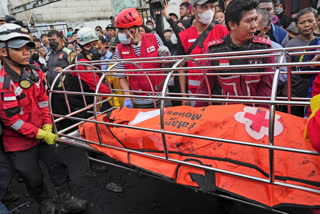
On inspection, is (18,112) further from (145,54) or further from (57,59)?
(57,59)

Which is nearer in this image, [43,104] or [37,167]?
[37,167]

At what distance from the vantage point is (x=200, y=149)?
5.41 feet

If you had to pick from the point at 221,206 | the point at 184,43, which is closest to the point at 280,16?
the point at 184,43

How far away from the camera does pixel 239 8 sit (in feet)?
6.47

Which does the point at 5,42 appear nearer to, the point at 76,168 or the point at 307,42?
the point at 76,168

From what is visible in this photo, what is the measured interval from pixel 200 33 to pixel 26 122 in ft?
7.01

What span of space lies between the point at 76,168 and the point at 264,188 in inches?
116

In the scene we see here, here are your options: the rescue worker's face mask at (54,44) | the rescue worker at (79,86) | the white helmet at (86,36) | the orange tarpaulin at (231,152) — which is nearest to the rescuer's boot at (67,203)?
the rescue worker at (79,86)

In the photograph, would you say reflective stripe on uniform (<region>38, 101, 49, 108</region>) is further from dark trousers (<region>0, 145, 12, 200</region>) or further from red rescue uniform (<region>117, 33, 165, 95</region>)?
red rescue uniform (<region>117, 33, 165, 95</region>)

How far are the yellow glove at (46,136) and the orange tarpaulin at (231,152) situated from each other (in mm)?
597

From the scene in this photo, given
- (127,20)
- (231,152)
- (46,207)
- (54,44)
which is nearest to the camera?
(231,152)

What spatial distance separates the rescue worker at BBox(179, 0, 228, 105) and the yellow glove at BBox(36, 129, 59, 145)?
54.3 inches

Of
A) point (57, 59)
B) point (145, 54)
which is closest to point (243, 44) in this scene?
point (145, 54)

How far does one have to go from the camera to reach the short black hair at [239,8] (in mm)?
1953
